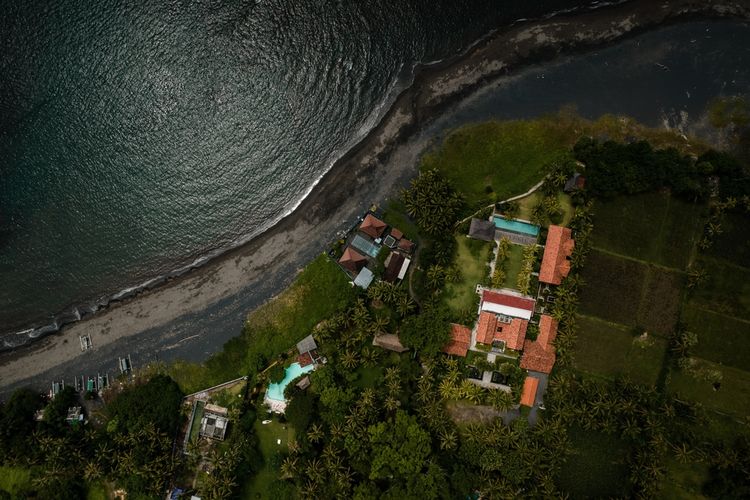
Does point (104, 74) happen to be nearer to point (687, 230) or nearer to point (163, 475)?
point (163, 475)

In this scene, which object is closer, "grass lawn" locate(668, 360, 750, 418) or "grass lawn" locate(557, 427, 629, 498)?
"grass lawn" locate(557, 427, 629, 498)

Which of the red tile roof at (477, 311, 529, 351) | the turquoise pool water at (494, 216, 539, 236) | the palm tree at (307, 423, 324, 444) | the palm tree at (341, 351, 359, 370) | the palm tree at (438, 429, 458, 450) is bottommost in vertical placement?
the palm tree at (307, 423, 324, 444)

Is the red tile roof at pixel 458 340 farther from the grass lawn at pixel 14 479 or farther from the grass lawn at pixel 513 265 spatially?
the grass lawn at pixel 14 479

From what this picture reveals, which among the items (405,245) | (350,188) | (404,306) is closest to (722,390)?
(404,306)

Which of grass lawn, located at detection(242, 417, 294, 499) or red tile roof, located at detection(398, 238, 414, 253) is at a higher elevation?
red tile roof, located at detection(398, 238, 414, 253)

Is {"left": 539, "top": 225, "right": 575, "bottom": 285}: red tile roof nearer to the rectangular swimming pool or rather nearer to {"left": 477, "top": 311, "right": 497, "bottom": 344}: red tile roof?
{"left": 477, "top": 311, "right": 497, "bottom": 344}: red tile roof

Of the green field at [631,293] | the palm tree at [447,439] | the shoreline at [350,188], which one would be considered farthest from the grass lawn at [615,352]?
the shoreline at [350,188]

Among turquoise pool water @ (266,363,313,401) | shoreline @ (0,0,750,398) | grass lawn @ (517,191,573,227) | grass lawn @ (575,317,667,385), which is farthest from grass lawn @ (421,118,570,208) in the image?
turquoise pool water @ (266,363,313,401)
